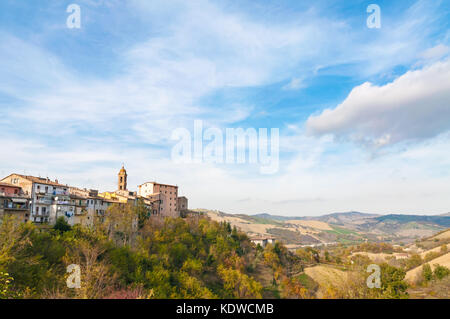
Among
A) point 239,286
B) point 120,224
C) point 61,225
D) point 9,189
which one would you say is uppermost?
point 9,189

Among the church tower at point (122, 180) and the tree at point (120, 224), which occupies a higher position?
the church tower at point (122, 180)

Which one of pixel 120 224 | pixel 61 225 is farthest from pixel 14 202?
pixel 120 224

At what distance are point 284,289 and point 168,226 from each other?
3803 centimetres

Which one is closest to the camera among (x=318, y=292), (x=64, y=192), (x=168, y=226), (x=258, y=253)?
(x=64, y=192)

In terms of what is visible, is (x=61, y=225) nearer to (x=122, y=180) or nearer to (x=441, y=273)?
(x=122, y=180)

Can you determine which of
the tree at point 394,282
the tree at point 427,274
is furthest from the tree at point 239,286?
the tree at point 427,274

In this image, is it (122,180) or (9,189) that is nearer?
(9,189)

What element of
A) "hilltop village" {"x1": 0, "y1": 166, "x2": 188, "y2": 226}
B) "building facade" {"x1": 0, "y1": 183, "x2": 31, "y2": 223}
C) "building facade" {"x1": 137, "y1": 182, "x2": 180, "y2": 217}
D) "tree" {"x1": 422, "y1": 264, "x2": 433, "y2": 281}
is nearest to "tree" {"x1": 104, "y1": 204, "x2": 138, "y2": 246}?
"hilltop village" {"x1": 0, "y1": 166, "x2": 188, "y2": 226}

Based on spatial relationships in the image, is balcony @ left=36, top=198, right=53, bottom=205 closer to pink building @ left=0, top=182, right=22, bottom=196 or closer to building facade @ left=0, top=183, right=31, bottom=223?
building facade @ left=0, top=183, right=31, bottom=223

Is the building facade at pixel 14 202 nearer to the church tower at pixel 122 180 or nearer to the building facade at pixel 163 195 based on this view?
the church tower at pixel 122 180

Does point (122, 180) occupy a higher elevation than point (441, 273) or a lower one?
higher
